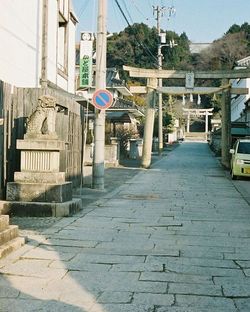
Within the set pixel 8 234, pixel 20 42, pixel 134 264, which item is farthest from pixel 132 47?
pixel 134 264

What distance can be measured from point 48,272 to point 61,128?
22.7 feet

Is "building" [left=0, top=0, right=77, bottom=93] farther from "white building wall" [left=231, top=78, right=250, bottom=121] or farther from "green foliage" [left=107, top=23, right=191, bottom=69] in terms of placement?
"white building wall" [left=231, top=78, right=250, bottom=121]

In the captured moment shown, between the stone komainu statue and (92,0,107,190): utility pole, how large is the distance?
490cm

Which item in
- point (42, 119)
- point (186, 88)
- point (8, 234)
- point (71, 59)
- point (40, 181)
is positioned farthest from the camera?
point (186, 88)

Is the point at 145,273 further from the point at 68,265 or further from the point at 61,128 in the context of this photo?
the point at 61,128

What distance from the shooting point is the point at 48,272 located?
5141 mm

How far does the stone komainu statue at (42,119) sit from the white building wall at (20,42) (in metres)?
3.03

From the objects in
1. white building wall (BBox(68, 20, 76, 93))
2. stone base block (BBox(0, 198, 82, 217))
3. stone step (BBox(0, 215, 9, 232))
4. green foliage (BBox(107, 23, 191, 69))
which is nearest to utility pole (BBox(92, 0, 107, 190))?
white building wall (BBox(68, 20, 76, 93))

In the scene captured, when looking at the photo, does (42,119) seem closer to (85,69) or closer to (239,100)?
(85,69)

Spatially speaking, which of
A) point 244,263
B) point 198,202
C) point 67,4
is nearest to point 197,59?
point 67,4

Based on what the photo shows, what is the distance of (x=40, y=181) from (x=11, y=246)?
3.28 meters

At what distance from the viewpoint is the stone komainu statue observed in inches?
366

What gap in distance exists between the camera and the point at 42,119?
9328mm

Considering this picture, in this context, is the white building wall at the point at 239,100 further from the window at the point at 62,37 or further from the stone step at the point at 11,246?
the stone step at the point at 11,246
